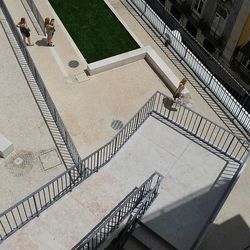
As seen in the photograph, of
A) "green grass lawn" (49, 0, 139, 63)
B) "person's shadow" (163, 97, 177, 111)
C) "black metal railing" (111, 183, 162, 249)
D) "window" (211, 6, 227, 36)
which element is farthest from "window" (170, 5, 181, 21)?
"black metal railing" (111, 183, 162, 249)

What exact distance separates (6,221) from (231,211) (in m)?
7.74

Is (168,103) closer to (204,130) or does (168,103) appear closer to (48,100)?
(204,130)

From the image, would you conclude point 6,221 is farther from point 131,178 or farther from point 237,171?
point 237,171

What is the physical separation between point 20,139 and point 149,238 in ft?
18.4

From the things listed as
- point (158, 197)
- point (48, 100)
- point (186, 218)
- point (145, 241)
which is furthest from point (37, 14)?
point (145, 241)

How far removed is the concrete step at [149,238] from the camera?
1195 cm

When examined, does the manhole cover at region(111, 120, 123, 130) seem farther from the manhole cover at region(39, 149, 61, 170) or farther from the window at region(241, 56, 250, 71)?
the window at region(241, 56, 250, 71)

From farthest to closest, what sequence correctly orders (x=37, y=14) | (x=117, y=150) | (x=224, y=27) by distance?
(x=224, y=27) → (x=37, y=14) → (x=117, y=150)

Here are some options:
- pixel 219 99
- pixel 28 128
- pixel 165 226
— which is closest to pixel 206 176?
pixel 165 226

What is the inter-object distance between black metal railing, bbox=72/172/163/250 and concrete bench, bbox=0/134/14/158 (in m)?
4.18

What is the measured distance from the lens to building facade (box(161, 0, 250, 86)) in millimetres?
26172

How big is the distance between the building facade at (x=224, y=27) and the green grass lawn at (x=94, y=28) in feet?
31.9

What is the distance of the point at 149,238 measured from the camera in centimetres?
→ 1214

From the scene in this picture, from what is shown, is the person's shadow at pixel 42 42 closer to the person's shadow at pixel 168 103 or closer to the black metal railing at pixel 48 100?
the black metal railing at pixel 48 100
